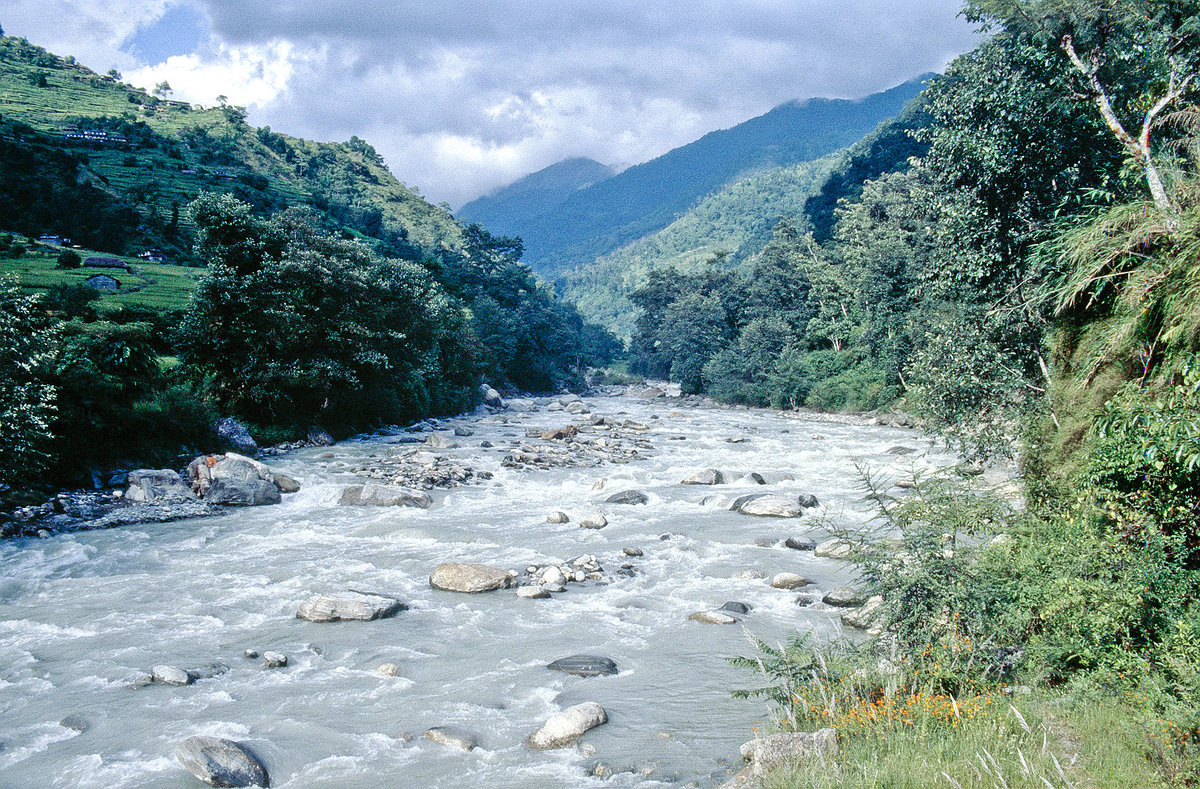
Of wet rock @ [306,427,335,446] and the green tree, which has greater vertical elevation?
the green tree

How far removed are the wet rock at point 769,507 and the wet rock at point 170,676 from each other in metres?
13.8

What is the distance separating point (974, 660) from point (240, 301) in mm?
28425

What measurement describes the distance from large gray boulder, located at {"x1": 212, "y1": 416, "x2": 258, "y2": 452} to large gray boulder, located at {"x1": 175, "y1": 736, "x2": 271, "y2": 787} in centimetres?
2048

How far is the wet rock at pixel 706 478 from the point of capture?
23.1 meters

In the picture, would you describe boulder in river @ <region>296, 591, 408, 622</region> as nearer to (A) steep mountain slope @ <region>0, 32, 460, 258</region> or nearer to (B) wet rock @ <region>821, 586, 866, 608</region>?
(B) wet rock @ <region>821, 586, 866, 608</region>

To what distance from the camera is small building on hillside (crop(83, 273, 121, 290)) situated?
128ft

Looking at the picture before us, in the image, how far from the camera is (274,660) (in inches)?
397

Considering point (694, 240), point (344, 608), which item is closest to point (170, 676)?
point (344, 608)

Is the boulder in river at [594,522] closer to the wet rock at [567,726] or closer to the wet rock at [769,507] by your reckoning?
the wet rock at [769,507]

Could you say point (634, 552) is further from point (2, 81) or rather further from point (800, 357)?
point (2, 81)

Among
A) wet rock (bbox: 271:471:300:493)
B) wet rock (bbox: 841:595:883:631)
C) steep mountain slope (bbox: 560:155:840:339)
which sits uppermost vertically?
steep mountain slope (bbox: 560:155:840:339)

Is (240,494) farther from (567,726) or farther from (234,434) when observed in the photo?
(567,726)

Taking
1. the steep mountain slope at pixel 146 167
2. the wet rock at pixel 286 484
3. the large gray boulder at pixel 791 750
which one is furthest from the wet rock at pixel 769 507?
the steep mountain slope at pixel 146 167

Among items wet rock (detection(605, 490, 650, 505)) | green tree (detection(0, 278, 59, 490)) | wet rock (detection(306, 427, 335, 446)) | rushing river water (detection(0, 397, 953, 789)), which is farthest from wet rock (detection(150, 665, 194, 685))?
wet rock (detection(306, 427, 335, 446))
